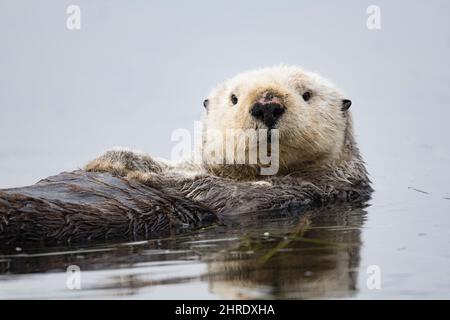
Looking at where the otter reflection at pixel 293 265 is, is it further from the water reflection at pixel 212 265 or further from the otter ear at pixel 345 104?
the otter ear at pixel 345 104

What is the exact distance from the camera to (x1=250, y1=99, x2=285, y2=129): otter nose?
767 cm

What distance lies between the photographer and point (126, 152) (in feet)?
27.3

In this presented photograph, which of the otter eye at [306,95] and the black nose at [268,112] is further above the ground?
the otter eye at [306,95]

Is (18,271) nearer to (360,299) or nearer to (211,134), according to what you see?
(360,299)

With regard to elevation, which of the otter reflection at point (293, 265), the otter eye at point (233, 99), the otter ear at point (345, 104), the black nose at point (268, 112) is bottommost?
the otter reflection at point (293, 265)

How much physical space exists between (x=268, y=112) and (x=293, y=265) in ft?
8.82

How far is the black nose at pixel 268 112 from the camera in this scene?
7.67 meters

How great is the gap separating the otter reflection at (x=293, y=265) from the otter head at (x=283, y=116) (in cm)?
117

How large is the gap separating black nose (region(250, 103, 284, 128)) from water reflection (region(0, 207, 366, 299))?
1.06 m

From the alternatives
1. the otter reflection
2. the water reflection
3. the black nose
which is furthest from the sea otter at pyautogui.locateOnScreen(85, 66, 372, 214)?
the otter reflection

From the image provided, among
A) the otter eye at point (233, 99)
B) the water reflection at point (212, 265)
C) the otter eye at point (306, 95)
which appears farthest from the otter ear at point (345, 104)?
the water reflection at point (212, 265)

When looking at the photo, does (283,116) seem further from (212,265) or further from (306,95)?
(212,265)

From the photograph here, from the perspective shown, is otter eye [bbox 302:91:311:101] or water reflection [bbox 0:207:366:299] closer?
water reflection [bbox 0:207:366:299]

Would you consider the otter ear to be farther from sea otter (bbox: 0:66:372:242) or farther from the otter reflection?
the otter reflection
